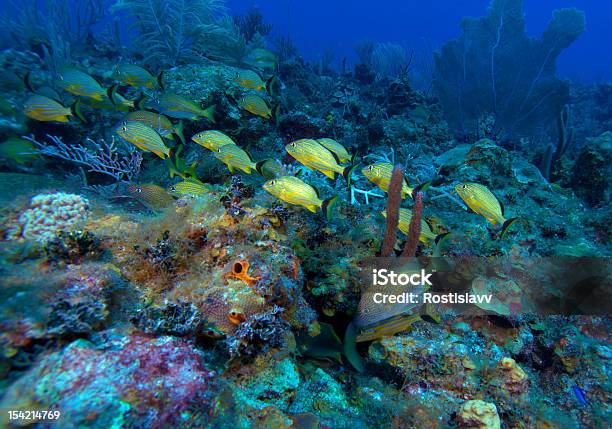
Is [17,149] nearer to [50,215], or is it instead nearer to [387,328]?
[50,215]

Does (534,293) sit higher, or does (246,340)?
(534,293)

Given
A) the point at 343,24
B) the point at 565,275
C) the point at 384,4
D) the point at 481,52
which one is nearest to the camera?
the point at 565,275

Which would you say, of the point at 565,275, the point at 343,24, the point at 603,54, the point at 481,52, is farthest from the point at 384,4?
the point at 565,275

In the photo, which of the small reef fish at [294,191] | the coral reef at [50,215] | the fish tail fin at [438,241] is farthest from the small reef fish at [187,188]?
the fish tail fin at [438,241]

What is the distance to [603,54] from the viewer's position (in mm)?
77312

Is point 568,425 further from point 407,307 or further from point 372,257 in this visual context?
point 372,257

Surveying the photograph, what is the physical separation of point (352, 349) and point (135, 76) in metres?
5.37

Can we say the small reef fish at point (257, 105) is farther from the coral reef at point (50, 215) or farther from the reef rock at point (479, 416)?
the reef rock at point (479, 416)

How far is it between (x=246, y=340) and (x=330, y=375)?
1.17m

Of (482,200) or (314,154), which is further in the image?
(314,154)

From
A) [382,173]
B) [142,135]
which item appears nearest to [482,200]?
[382,173]

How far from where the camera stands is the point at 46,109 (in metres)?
4.27

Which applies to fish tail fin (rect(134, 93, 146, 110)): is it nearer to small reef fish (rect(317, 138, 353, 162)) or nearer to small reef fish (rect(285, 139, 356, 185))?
small reef fish (rect(285, 139, 356, 185))

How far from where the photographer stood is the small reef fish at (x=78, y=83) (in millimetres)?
4504
